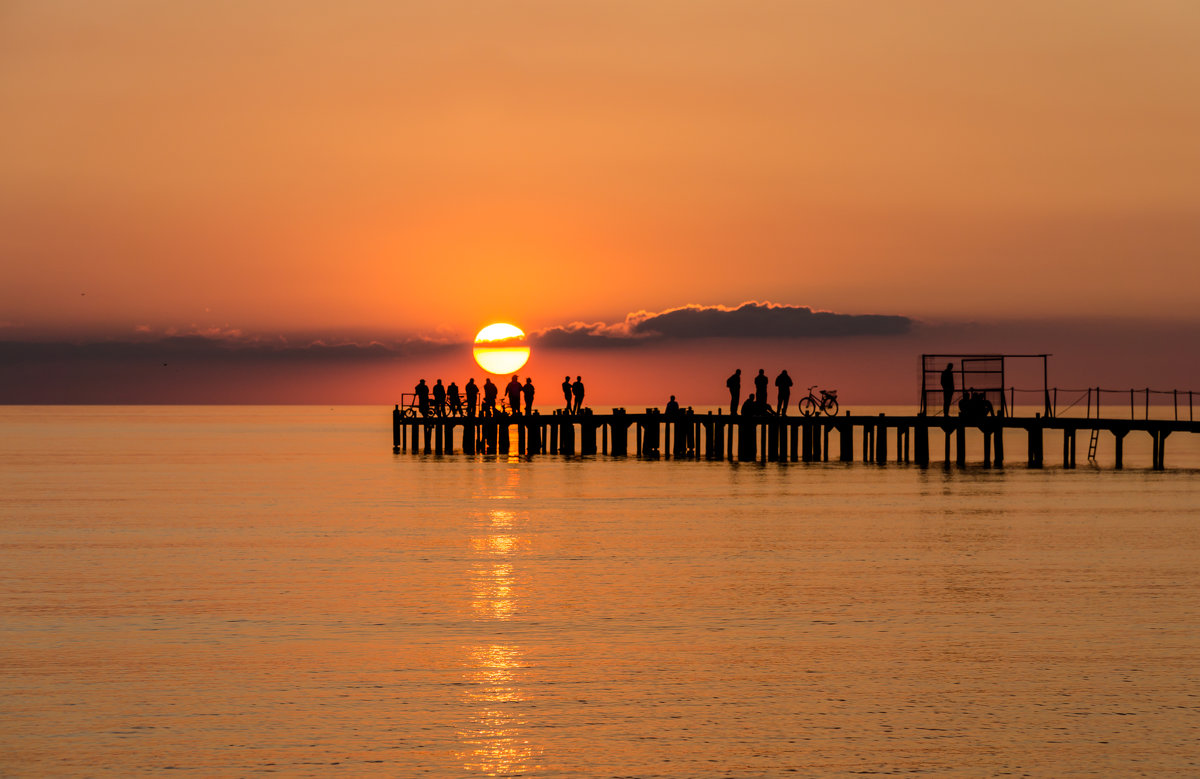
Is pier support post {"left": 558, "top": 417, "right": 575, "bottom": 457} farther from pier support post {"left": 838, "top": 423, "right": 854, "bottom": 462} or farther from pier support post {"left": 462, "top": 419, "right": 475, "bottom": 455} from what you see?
pier support post {"left": 838, "top": 423, "right": 854, "bottom": 462}

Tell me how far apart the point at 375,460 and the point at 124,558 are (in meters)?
42.1

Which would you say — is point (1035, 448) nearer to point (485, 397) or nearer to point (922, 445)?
point (922, 445)

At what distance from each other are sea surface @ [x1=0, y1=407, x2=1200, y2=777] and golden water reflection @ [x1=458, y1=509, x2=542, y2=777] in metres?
0.05

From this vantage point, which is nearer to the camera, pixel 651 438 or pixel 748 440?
pixel 748 440

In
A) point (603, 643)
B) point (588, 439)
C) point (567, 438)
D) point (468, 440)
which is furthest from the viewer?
point (468, 440)

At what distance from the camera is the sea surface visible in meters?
10.8

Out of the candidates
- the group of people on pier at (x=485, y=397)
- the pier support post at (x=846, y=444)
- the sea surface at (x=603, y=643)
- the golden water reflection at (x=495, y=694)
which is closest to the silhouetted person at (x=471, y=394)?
the group of people on pier at (x=485, y=397)

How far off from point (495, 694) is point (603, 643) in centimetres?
284

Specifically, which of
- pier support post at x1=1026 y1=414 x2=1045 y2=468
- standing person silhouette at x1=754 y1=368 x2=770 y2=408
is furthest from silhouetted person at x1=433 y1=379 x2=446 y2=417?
pier support post at x1=1026 y1=414 x2=1045 y2=468

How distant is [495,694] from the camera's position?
41.5 feet

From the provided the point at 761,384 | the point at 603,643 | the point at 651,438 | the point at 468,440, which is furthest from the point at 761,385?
the point at 603,643

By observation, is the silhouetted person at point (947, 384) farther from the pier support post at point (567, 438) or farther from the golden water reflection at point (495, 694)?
the golden water reflection at point (495, 694)

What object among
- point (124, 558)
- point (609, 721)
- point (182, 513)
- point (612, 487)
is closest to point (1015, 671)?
point (609, 721)

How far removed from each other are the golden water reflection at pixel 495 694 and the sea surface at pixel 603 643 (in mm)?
48
